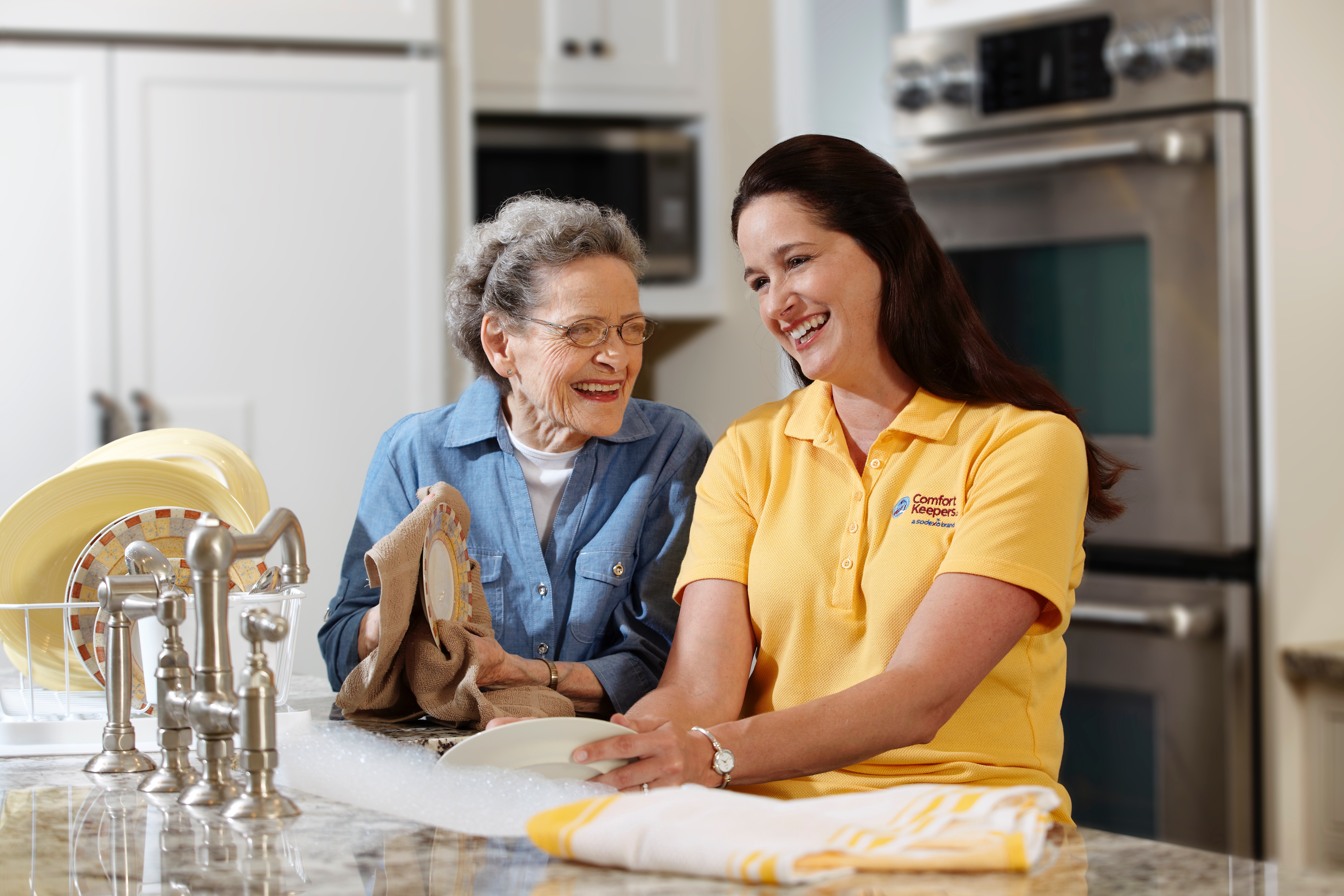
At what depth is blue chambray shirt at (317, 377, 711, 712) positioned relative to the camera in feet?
4.65

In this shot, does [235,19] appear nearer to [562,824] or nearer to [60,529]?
[60,529]

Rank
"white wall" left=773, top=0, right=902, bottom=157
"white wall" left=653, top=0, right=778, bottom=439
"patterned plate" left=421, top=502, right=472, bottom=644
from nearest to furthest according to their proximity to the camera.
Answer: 1. "patterned plate" left=421, top=502, right=472, bottom=644
2. "white wall" left=773, top=0, right=902, bottom=157
3. "white wall" left=653, top=0, right=778, bottom=439

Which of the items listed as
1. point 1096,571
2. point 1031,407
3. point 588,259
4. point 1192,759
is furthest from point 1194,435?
point 588,259

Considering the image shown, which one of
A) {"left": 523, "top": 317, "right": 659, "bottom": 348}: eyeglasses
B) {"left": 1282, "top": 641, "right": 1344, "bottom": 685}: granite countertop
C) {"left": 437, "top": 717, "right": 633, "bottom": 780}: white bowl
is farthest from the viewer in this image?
{"left": 1282, "top": 641, "right": 1344, "bottom": 685}: granite countertop

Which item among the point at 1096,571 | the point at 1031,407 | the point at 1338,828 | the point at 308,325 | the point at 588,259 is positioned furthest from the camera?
the point at 308,325

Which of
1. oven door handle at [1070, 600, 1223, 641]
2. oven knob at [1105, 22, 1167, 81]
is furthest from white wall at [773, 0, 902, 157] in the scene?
oven door handle at [1070, 600, 1223, 641]

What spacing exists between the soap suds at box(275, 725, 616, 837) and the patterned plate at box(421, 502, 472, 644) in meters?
0.15

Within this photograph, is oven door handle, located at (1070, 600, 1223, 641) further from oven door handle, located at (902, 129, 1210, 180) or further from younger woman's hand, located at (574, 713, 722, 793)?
younger woman's hand, located at (574, 713, 722, 793)

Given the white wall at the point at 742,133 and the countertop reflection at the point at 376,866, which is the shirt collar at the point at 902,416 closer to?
the countertop reflection at the point at 376,866

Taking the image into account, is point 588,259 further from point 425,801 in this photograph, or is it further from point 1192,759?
point 1192,759

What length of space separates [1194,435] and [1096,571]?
31 centimetres

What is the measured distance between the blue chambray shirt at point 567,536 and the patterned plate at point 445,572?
4.9 inches

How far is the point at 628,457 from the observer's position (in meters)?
1.51

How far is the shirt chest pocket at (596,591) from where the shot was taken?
1.42 meters
